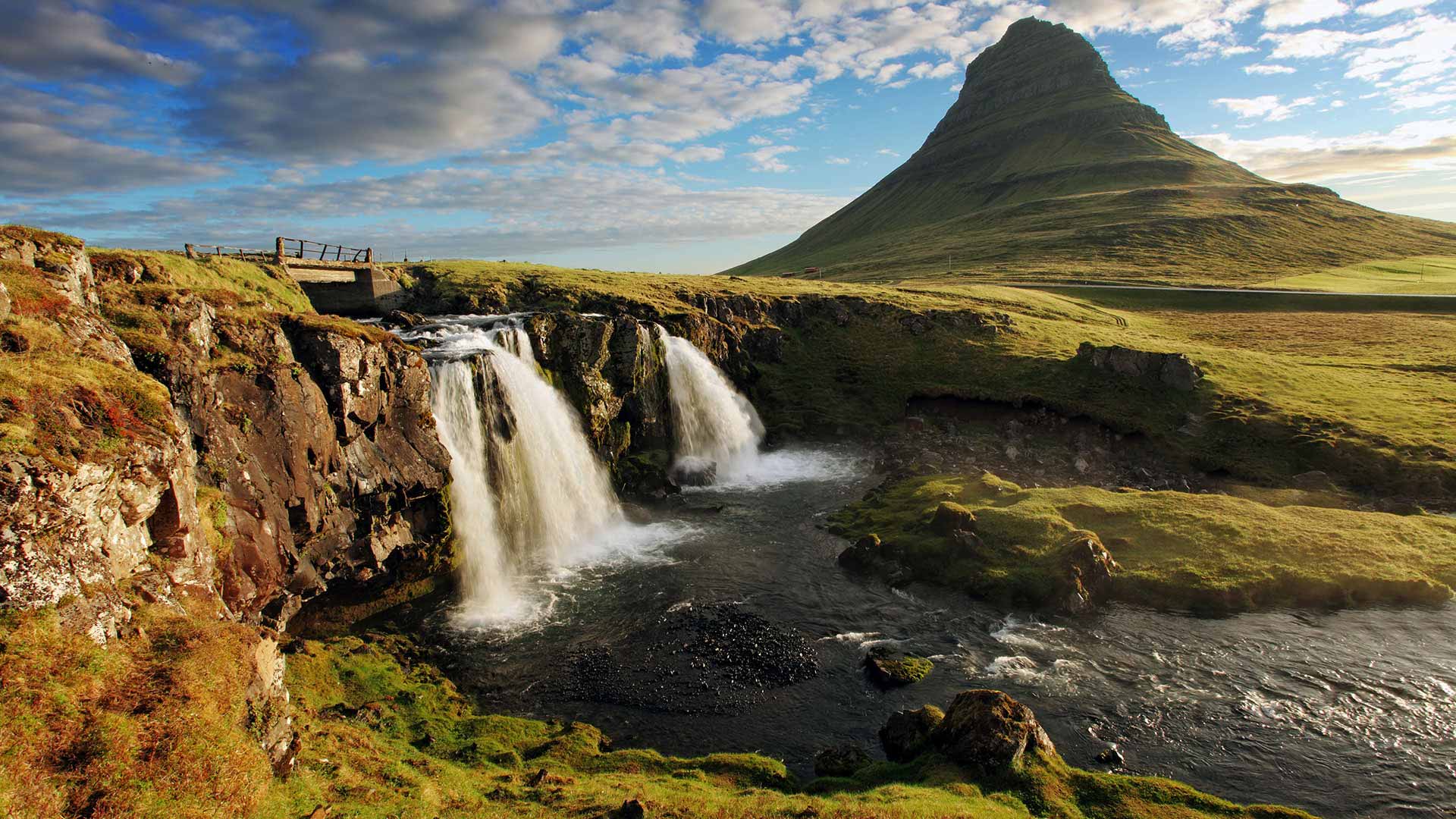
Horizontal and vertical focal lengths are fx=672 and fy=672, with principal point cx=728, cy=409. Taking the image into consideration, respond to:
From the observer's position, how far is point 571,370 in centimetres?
4369

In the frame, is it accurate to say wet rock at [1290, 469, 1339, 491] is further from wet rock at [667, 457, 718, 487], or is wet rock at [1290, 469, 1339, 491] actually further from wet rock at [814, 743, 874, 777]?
Result: wet rock at [814, 743, 874, 777]

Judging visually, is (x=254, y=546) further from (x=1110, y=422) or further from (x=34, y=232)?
(x=1110, y=422)

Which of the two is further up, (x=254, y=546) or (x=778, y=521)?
(x=254, y=546)

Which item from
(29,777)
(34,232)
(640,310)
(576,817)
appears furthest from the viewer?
(640,310)

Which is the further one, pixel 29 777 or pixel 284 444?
pixel 284 444

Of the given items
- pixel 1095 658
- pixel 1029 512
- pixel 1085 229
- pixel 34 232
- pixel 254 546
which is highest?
pixel 1085 229

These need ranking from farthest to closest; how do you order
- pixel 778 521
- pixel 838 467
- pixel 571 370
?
pixel 838 467, pixel 571 370, pixel 778 521

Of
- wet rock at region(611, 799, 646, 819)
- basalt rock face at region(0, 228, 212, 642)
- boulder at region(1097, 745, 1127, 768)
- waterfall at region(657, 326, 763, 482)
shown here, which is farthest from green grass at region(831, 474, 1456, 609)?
basalt rock face at region(0, 228, 212, 642)

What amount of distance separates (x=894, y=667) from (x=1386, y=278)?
131 meters

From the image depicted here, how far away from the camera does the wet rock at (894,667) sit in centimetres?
2192

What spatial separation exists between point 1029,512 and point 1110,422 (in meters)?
23.4

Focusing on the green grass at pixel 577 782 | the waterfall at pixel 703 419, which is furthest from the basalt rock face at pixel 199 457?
the waterfall at pixel 703 419

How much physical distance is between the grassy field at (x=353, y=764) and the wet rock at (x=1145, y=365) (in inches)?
1741

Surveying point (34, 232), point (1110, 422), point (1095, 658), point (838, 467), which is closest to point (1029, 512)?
point (1095, 658)
